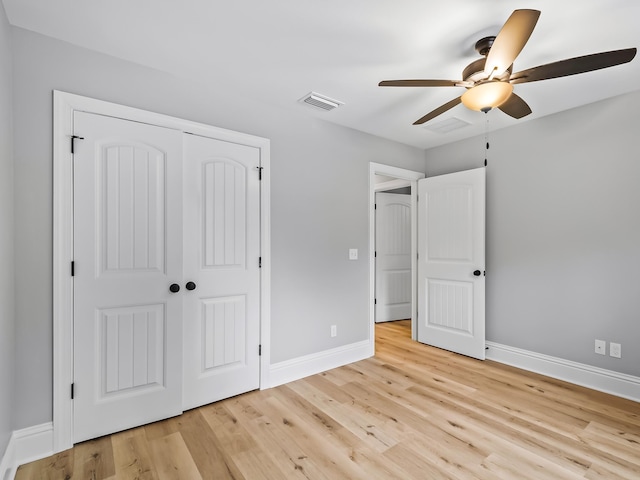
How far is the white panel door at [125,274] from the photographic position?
204cm

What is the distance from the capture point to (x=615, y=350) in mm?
2719

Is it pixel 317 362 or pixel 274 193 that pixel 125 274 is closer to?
pixel 274 193

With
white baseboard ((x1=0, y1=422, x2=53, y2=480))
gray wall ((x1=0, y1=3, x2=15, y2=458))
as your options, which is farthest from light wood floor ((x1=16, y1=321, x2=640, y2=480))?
gray wall ((x1=0, y1=3, x2=15, y2=458))

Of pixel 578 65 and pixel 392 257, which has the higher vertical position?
pixel 578 65

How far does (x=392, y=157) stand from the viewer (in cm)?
386

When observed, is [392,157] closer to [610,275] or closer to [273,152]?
[273,152]

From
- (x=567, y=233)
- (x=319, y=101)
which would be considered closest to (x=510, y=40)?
(x=319, y=101)

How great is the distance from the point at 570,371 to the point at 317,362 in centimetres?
235

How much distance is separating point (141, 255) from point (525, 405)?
3116 millimetres

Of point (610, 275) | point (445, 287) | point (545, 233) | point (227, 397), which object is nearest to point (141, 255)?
point (227, 397)

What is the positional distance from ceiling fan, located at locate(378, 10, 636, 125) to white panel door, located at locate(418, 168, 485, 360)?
5.11 feet

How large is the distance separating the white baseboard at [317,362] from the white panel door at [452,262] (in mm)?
985

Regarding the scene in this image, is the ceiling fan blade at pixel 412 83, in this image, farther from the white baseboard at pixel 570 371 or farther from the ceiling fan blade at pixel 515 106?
the white baseboard at pixel 570 371

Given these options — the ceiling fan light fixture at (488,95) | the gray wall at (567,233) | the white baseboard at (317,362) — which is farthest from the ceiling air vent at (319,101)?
the white baseboard at (317,362)
